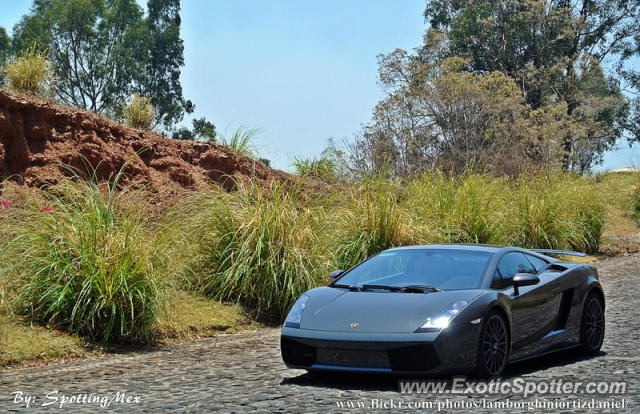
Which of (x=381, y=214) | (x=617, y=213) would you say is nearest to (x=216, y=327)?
(x=381, y=214)

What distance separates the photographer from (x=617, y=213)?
2884 centimetres

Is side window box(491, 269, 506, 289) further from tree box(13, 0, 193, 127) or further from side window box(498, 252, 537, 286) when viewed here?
tree box(13, 0, 193, 127)

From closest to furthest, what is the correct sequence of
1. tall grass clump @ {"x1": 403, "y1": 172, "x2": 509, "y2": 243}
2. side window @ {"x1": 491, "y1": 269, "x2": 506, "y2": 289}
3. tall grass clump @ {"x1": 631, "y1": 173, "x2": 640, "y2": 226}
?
1. side window @ {"x1": 491, "y1": 269, "x2": 506, "y2": 289}
2. tall grass clump @ {"x1": 403, "y1": 172, "x2": 509, "y2": 243}
3. tall grass clump @ {"x1": 631, "y1": 173, "x2": 640, "y2": 226}

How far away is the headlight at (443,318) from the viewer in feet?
21.0

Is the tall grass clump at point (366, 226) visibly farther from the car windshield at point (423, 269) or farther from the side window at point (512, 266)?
the side window at point (512, 266)

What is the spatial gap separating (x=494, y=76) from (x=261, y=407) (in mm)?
28988

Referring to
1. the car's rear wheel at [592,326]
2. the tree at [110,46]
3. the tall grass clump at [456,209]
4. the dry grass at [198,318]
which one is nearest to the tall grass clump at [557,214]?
the tall grass clump at [456,209]

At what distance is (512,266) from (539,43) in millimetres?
36494

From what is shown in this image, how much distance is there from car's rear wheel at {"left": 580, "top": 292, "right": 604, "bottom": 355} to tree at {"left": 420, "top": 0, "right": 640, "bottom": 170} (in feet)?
106

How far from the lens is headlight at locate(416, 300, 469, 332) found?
6.41 metres

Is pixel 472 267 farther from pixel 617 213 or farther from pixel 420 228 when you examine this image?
pixel 617 213

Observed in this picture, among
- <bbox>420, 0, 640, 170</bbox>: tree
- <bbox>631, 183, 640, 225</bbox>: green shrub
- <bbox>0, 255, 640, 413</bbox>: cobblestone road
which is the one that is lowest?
<bbox>0, 255, 640, 413</bbox>: cobblestone road

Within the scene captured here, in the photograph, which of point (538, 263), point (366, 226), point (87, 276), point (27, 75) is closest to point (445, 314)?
point (538, 263)

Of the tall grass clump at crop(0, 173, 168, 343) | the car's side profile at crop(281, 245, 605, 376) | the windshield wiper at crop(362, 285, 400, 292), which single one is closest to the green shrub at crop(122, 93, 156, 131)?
the tall grass clump at crop(0, 173, 168, 343)
